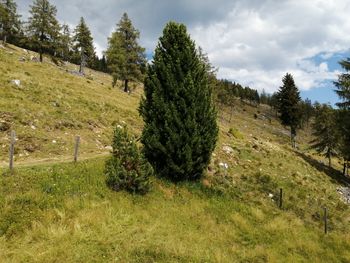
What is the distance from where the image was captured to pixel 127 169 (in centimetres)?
1567

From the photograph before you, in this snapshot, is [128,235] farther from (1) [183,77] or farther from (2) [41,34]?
(2) [41,34]

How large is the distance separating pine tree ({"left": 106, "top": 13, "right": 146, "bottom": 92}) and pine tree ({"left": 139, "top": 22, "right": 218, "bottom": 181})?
28.9 m

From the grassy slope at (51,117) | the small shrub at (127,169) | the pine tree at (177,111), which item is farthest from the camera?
the grassy slope at (51,117)

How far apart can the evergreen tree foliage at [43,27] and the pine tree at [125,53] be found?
41.9 feet

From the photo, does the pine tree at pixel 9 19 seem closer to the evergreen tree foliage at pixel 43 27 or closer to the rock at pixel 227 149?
the evergreen tree foliage at pixel 43 27

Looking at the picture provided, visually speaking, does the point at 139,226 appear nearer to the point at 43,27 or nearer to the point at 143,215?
the point at 143,215

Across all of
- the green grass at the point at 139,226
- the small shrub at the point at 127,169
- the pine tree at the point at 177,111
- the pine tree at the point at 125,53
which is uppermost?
the pine tree at the point at 125,53

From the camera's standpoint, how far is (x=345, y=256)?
14281 millimetres

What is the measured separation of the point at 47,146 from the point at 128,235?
34.2 feet

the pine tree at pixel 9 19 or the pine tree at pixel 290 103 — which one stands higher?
the pine tree at pixel 9 19

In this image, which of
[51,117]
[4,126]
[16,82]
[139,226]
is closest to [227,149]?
[51,117]

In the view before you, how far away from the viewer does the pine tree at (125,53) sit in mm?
47094

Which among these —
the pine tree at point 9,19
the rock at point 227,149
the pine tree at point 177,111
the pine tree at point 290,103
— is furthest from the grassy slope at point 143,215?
the pine tree at point 9,19

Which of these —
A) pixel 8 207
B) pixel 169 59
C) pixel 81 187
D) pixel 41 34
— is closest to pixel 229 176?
pixel 169 59
